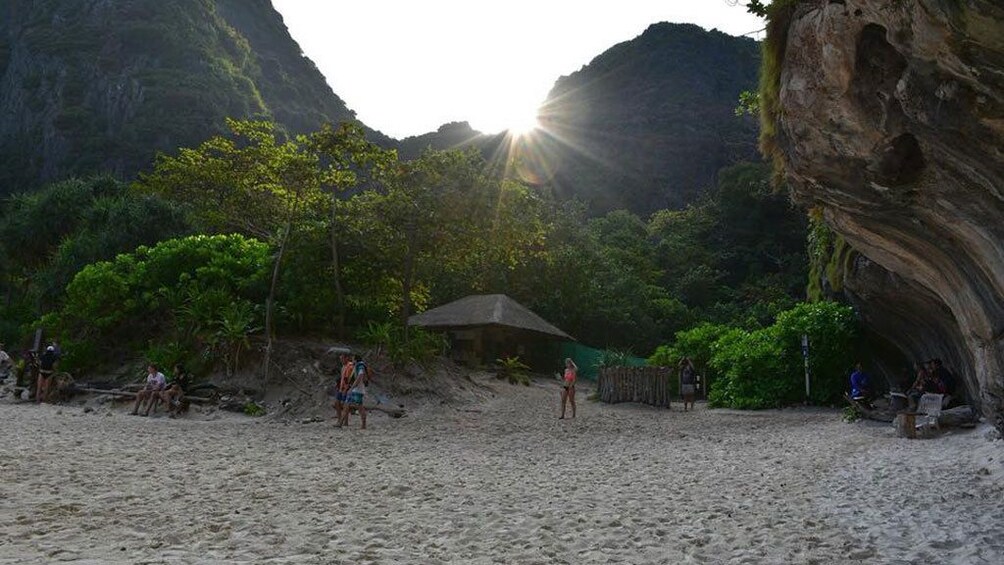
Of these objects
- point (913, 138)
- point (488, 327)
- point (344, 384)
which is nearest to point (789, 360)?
point (344, 384)

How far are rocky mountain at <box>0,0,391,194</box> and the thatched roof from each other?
137ft

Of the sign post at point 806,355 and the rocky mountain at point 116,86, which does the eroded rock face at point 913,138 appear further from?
the rocky mountain at point 116,86

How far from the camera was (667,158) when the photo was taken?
9200cm

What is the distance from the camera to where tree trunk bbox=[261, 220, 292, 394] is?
18.7m

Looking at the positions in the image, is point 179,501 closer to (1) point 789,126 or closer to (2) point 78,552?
(2) point 78,552

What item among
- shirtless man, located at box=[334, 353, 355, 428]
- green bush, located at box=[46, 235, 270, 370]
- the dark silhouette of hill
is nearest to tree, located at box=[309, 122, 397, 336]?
green bush, located at box=[46, 235, 270, 370]

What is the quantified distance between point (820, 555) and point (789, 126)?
452 centimetres

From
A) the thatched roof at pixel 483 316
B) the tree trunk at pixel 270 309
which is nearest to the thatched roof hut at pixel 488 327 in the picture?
the thatched roof at pixel 483 316

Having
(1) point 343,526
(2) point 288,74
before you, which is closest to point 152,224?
(1) point 343,526

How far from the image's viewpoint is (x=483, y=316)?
97.2 ft

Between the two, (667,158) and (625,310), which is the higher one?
(667,158)

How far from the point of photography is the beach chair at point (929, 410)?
1238 centimetres

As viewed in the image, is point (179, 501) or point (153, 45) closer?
point (179, 501)

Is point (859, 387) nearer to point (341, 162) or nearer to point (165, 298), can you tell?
point (341, 162)
